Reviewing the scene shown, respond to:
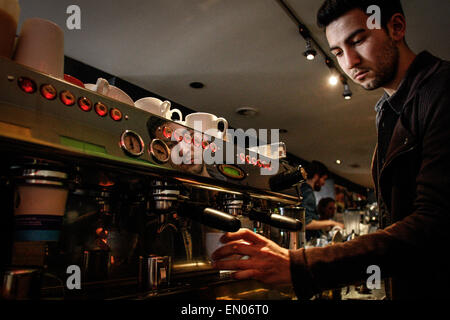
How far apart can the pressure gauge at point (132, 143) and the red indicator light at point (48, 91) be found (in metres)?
0.17

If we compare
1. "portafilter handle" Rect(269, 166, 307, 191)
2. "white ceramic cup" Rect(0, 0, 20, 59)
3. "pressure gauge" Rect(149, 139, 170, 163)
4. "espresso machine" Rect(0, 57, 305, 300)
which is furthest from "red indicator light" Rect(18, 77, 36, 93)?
"portafilter handle" Rect(269, 166, 307, 191)

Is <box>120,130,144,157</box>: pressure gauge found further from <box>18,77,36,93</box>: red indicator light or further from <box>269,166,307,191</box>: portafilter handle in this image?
<box>269,166,307,191</box>: portafilter handle

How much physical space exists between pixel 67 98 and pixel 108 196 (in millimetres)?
279

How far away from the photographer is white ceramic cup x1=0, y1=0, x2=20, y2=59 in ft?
2.22

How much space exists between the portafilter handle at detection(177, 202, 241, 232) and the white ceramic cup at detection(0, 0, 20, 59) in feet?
1.81

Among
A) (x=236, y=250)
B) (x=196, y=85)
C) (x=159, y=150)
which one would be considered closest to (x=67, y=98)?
(x=159, y=150)

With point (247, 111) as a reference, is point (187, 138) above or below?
below

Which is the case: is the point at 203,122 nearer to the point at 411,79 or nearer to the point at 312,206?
the point at 411,79

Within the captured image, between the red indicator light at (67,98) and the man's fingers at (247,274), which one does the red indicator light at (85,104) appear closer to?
the red indicator light at (67,98)

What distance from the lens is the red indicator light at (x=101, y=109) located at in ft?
2.38

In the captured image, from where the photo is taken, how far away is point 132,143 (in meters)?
0.76

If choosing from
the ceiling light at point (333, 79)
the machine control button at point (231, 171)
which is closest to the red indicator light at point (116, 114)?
the machine control button at point (231, 171)
